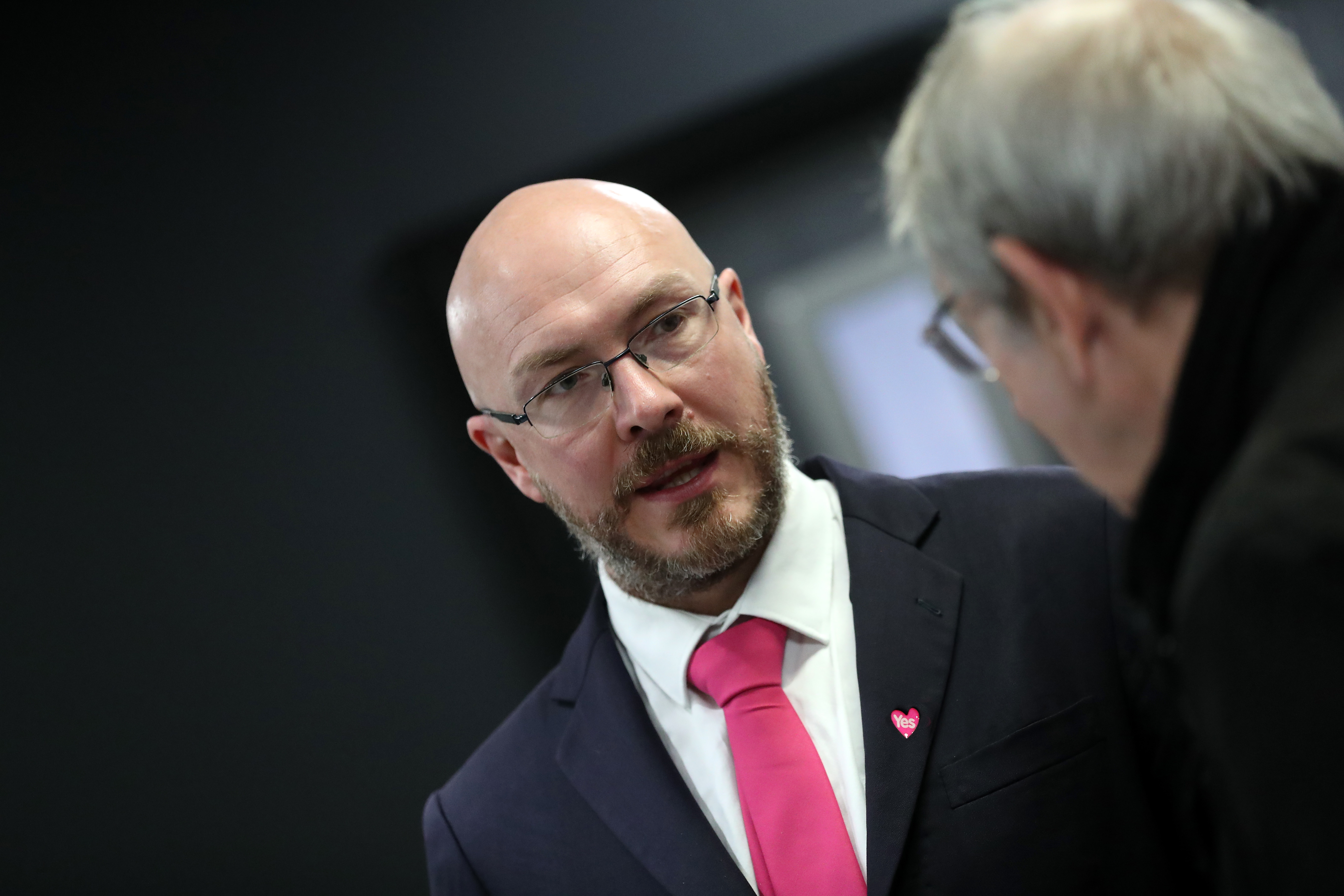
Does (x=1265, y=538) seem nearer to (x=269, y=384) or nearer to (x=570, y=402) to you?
(x=570, y=402)

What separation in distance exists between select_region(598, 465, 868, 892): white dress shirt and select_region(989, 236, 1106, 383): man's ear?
2.52 feet

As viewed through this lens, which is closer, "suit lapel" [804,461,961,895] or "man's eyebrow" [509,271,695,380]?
"suit lapel" [804,461,961,895]

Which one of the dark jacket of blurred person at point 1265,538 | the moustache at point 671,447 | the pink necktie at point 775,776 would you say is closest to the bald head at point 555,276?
the moustache at point 671,447

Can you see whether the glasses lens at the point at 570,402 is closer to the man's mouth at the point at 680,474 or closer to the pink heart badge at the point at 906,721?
the man's mouth at the point at 680,474

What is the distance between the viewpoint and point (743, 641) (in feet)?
5.66

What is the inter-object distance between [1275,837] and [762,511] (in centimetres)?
104

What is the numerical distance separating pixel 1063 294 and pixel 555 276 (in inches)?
37.6

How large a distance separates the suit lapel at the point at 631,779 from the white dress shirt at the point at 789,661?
0.03 m

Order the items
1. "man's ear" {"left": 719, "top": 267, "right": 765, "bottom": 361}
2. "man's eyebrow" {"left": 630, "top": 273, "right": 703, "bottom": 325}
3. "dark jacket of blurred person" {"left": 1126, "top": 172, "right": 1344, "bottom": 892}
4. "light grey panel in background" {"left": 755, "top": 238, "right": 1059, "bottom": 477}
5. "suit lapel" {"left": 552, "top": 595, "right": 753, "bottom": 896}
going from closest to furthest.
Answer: "dark jacket of blurred person" {"left": 1126, "top": 172, "right": 1344, "bottom": 892}
"suit lapel" {"left": 552, "top": 595, "right": 753, "bottom": 896}
"man's eyebrow" {"left": 630, "top": 273, "right": 703, "bottom": 325}
"man's ear" {"left": 719, "top": 267, "right": 765, "bottom": 361}
"light grey panel in background" {"left": 755, "top": 238, "right": 1059, "bottom": 477}

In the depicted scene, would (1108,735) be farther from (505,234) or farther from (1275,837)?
(505,234)

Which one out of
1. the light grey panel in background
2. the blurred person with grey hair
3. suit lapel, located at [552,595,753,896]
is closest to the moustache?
suit lapel, located at [552,595,753,896]

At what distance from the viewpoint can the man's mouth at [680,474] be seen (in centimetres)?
174

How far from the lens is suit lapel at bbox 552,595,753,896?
5.34ft

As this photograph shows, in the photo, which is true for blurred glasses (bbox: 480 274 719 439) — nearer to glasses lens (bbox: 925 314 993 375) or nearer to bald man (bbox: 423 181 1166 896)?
bald man (bbox: 423 181 1166 896)
